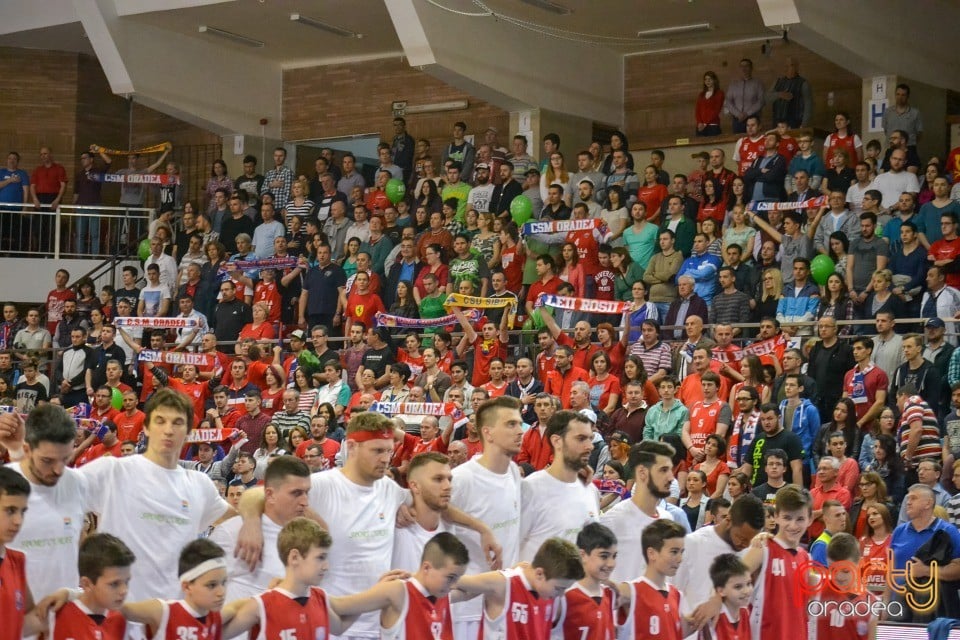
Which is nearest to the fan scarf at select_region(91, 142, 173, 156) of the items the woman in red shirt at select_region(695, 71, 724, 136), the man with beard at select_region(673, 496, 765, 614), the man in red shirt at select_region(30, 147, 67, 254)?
the man in red shirt at select_region(30, 147, 67, 254)

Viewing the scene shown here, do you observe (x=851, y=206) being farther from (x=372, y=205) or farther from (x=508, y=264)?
(x=372, y=205)

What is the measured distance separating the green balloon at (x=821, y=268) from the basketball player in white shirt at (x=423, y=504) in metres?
9.15

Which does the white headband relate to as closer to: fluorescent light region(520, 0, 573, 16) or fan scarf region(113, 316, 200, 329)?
fan scarf region(113, 316, 200, 329)

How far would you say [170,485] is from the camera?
740 centimetres

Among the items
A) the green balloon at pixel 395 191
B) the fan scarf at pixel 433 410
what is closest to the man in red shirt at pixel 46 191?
the green balloon at pixel 395 191

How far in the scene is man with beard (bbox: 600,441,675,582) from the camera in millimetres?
8141

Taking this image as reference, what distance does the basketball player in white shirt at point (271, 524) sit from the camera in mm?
7059

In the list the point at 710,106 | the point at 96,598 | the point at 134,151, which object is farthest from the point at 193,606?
the point at 134,151

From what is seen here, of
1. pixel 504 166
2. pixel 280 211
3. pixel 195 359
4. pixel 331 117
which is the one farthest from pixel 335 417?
pixel 331 117

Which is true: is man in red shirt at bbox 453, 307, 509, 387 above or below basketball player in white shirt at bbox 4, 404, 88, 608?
above

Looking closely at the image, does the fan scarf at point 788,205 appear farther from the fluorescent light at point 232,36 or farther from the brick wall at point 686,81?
the fluorescent light at point 232,36

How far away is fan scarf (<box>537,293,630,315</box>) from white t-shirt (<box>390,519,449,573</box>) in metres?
8.69

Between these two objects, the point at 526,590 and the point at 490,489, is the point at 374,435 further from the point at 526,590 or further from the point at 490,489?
the point at 526,590

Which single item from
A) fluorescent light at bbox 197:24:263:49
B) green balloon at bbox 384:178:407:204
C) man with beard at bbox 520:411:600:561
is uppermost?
fluorescent light at bbox 197:24:263:49
